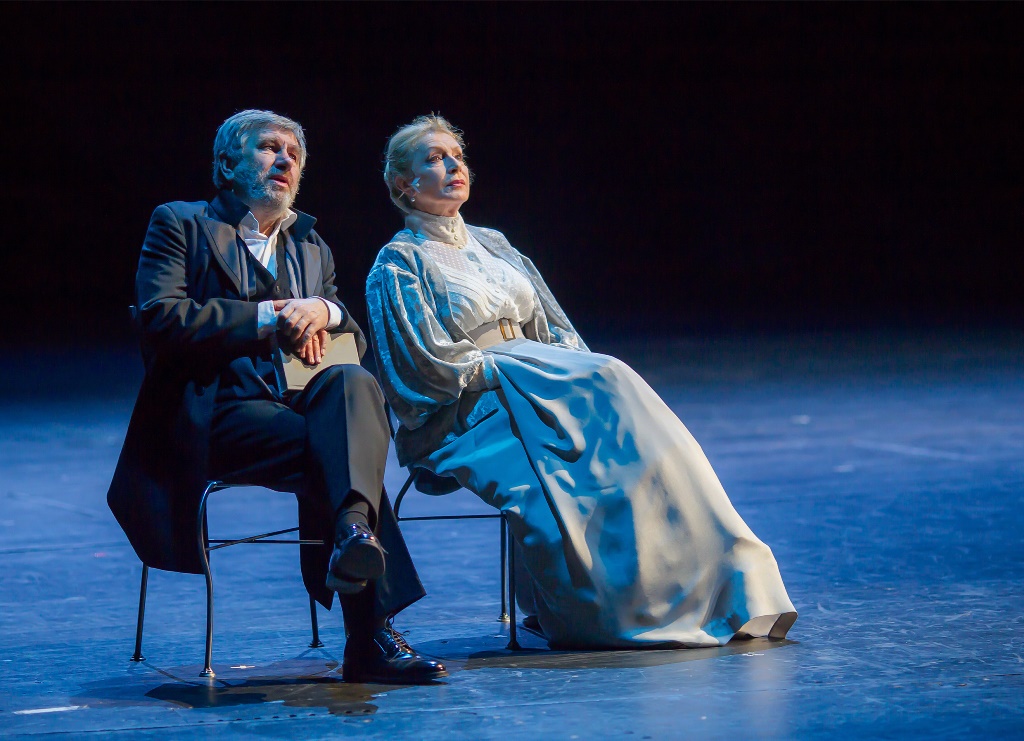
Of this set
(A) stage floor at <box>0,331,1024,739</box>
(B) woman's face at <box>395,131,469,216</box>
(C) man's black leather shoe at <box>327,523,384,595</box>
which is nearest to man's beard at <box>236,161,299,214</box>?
(B) woman's face at <box>395,131,469,216</box>

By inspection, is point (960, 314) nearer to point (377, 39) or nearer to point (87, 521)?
point (377, 39)

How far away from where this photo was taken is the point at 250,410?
2.78m

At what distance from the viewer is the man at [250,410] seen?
2650 millimetres

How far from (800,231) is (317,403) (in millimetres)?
9043

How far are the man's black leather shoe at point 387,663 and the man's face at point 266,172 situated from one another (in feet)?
3.15

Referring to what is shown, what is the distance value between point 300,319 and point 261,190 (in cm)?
36

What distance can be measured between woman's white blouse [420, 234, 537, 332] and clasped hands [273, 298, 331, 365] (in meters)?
0.41

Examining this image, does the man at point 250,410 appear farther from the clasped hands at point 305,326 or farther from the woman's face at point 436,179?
the woman's face at point 436,179

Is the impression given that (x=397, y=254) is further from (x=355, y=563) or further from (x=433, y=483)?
(x=355, y=563)

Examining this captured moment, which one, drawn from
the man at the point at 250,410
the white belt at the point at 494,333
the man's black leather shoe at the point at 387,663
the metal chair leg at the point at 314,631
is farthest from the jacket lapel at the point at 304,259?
the man's black leather shoe at the point at 387,663

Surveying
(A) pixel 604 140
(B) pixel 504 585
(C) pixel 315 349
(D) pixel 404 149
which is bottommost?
(B) pixel 504 585

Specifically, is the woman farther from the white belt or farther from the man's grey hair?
the man's grey hair

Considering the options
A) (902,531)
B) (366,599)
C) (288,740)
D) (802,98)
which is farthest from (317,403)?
(802,98)

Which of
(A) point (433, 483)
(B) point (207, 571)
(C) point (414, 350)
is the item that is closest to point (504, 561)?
(A) point (433, 483)
